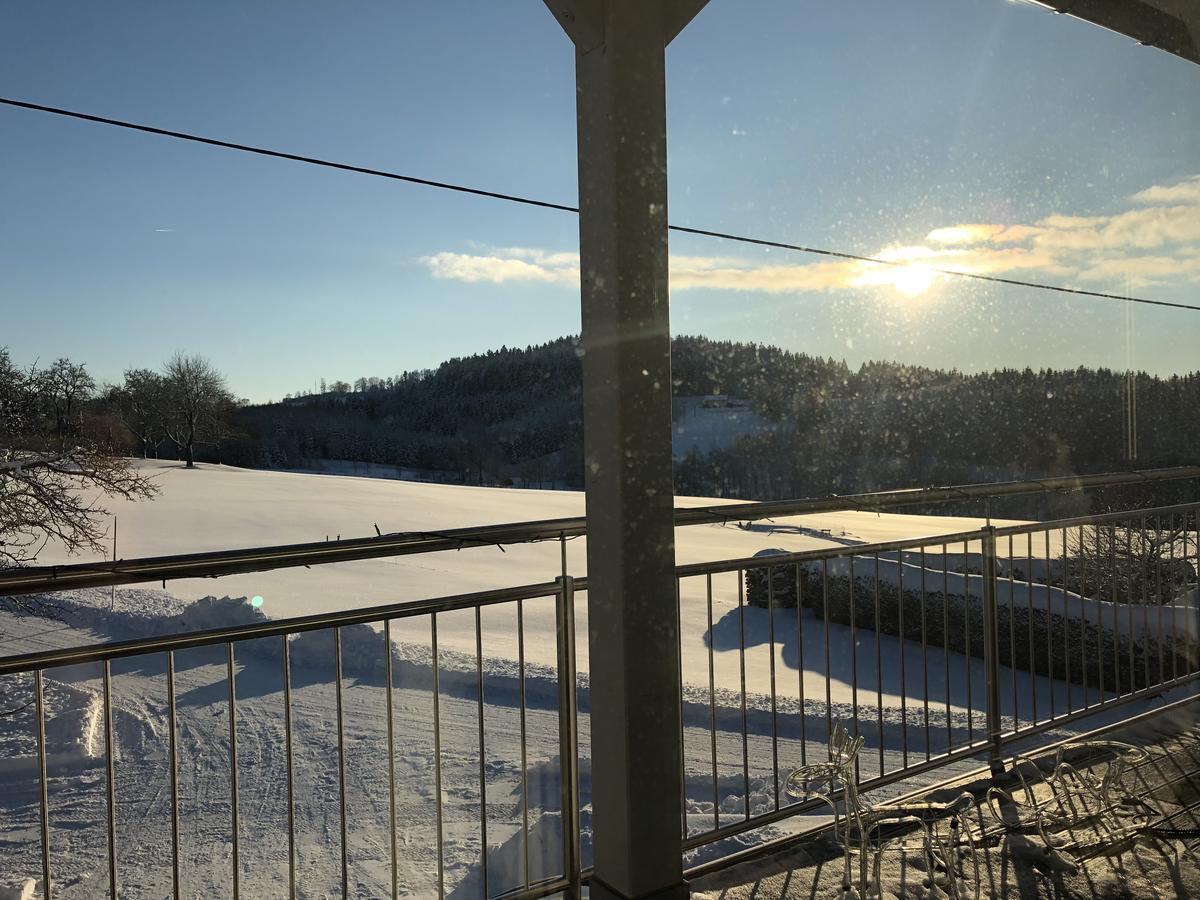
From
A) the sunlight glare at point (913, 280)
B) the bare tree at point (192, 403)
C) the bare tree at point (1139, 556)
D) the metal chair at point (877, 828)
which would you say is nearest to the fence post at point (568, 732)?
the metal chair at point (877, 828)

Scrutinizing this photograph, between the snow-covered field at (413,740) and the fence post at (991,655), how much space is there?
0.56 ft

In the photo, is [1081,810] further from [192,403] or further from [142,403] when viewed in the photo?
[192,403]

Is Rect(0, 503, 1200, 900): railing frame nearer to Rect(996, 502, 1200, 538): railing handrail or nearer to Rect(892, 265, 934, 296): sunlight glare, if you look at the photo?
Rect(996, 502, 1200, 538): railing handrail

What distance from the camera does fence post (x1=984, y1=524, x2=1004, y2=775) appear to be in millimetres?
2812

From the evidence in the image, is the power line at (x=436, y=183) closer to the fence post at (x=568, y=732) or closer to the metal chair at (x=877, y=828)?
the fence post at (x=568, y=732)

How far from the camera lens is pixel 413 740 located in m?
9.09

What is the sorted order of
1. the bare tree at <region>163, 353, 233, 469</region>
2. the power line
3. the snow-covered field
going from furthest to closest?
the bare tree at <region>163, 353, 233, 469</region> → the snow-covered field → the power line

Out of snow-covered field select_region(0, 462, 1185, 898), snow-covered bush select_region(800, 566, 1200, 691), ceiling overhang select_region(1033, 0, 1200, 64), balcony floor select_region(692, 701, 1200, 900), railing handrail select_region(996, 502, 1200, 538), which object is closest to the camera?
balcony floor select_region(692, 701, 1200, 900)

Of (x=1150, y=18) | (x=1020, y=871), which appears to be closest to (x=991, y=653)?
(x=1020, y=871)

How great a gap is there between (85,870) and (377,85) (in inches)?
338

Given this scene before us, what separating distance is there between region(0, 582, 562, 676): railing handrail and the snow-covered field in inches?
10.3

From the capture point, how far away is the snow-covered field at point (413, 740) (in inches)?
221

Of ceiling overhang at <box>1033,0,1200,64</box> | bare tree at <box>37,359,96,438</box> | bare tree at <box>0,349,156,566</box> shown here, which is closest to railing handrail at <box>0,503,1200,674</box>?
ceiling overhang at <box>1033,0,1200,64</box>

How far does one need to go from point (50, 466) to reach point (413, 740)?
482 inches
